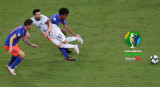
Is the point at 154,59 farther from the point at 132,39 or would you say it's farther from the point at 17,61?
the point at 17,61

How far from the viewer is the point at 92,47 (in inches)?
645

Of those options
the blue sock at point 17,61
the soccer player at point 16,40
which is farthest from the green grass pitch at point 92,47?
the soccer player at point 16,40

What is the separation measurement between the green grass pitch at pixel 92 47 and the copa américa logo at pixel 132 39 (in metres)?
0.20

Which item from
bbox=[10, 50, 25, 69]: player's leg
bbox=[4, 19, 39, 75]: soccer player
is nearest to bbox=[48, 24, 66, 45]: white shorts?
bbox=[4, 19, 39, 75]: soccer player

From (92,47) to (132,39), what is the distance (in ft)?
6.50

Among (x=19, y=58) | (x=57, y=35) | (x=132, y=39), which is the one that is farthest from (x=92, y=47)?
(x=19, y=58)

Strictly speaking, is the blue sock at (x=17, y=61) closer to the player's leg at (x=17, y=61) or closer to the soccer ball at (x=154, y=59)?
the player's leg at (x=17, y=61)

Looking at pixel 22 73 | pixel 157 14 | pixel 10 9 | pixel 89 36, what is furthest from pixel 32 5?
pixel 22 73

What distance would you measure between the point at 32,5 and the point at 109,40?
282 inches

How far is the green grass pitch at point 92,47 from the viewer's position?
12.8 metres

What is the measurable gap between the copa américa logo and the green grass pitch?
20cm

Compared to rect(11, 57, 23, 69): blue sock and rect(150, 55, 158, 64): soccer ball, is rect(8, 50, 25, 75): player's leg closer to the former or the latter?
rect(11, 57, 23, 69): blue sock

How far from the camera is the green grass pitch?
41.9 ft

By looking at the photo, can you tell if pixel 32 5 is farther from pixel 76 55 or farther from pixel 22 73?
pixel 22 73
